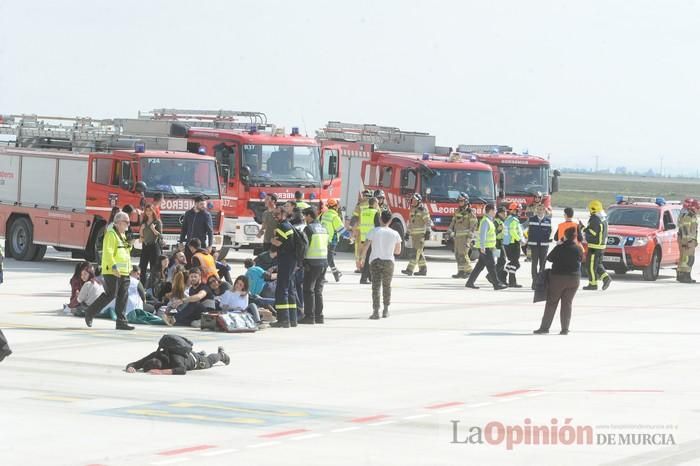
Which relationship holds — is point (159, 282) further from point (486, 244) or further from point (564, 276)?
point (486, 244)

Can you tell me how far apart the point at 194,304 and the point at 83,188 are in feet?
35.6

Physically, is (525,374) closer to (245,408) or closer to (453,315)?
(245,408)

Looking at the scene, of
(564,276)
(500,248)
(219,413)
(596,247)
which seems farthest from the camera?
(500,248)

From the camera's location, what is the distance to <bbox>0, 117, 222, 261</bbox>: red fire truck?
29203 mm

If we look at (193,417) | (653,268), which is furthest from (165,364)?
(653,268)

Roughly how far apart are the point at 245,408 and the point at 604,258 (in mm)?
19478

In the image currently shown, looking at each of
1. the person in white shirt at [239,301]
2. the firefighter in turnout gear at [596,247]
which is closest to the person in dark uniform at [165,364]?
the person in white shirt at [239,301]

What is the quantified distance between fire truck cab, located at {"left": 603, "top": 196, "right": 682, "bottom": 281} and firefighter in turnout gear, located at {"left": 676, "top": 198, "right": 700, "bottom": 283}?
67 cm

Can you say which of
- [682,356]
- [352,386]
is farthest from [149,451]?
[682,356]

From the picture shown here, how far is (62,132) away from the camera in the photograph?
107 ft

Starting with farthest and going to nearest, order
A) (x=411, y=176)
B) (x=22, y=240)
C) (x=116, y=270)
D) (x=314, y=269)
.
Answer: (x=411, y=176)
(x=22, y=240)
(x=314, y=269)
(x=116, y=270)

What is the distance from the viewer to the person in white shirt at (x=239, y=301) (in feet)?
63.6

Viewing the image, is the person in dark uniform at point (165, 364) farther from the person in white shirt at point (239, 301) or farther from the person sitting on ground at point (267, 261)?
the person sitting on ground at point (267, 261)

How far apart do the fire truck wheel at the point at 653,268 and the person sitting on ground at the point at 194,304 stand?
45.0ft
